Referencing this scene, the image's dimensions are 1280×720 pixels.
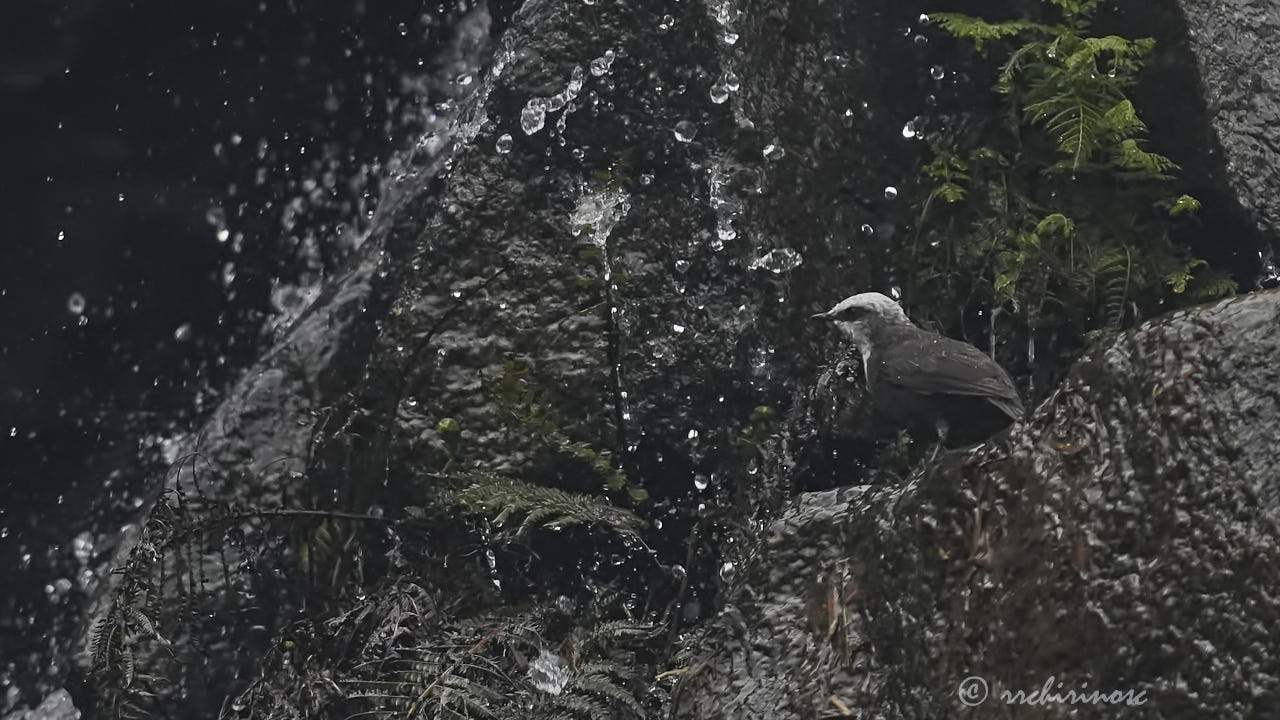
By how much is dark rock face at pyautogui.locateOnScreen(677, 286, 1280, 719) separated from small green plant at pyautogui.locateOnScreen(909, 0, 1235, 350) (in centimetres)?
223

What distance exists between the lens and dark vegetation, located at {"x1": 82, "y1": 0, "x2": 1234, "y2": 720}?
4688 mm

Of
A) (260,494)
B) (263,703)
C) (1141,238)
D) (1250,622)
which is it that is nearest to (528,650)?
(263,703)

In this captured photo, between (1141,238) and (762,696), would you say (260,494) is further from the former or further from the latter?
(1141,238)

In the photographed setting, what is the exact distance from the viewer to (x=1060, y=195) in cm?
583

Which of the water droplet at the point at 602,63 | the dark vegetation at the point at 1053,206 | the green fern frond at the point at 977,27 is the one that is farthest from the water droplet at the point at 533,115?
the green fern frond at the point at 977,27

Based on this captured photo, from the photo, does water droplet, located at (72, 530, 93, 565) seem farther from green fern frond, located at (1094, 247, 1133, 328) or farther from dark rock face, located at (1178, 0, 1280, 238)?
dark rock face, located at (1178, 0, 1280, 238)

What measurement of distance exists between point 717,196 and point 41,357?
416 centimetres

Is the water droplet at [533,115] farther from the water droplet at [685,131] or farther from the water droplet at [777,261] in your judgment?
the water droplet at [777,261]

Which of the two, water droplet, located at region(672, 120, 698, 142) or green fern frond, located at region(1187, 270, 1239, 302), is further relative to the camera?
water droplet, located at region(672, 120, 698, 142)

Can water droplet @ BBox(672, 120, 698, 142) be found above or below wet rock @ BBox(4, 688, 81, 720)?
above

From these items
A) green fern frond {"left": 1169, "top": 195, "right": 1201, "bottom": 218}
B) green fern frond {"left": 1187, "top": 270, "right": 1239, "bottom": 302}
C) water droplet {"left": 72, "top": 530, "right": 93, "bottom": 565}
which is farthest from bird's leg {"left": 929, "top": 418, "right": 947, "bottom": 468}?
water droplet {"left": 72, "top": 530, "right": 93, "bottom": 565}

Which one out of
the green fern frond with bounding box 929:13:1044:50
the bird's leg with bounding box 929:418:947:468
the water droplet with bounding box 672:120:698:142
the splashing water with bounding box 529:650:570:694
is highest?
the green fern frond with bounding box 929:13:1044:50

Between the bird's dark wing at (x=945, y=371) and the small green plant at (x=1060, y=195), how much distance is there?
81 centimetres

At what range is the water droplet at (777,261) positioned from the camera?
556 centimetres
